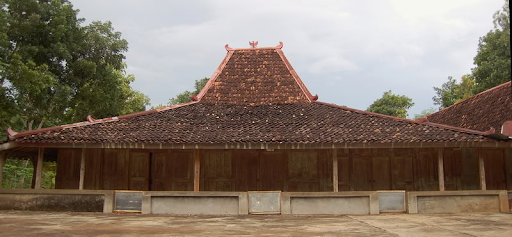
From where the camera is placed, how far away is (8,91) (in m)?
18.7

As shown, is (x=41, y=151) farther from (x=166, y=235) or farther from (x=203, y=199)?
(x=166, y=235)

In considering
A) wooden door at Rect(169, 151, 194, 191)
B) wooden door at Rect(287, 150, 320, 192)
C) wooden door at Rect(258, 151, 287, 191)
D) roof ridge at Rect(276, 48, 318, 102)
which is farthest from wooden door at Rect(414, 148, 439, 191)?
wooden door at Rect(169, 151, 194, 191)

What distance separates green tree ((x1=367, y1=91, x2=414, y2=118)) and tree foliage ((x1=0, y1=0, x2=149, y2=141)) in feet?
103

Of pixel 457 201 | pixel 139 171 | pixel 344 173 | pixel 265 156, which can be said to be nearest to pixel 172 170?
pixel 139 171

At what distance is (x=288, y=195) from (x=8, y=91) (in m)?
13.7

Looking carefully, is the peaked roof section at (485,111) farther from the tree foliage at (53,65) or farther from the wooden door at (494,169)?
the tree foliage at (53,65)

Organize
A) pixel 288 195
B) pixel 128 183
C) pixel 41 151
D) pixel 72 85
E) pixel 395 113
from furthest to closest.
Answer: pixel 395 113
pixel 72 85
pixel 128 183
pixel 41 151
pixel 288 195

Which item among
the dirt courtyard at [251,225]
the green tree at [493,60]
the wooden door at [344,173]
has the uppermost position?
the green tree at [493,60]

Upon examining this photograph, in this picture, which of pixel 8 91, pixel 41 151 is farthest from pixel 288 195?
pixel 8 91

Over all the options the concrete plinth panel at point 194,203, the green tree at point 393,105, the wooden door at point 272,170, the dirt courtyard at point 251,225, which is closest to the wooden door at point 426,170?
the dirt courtyard at point 251,225

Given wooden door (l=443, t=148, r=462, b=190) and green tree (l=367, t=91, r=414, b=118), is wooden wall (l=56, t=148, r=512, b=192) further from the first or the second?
green tree (l=367, t=91, r=414, b=118)

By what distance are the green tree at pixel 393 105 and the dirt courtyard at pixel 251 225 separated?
3562 centimetres

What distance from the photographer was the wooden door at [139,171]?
564 inches

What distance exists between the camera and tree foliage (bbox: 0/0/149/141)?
18.4 m
